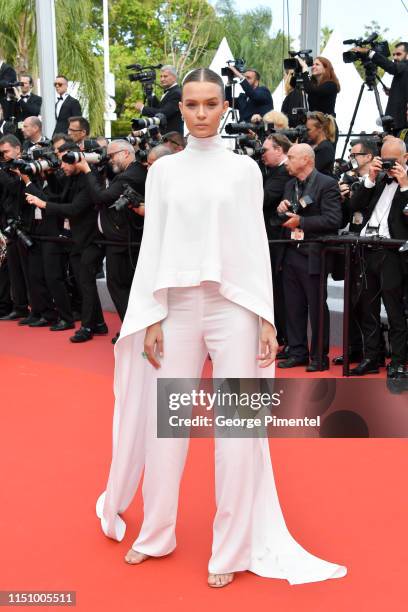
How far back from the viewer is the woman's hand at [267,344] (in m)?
2.97

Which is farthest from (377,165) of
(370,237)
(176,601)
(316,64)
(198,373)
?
(176,601)

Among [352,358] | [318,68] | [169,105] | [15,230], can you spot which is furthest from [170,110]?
[352,358]

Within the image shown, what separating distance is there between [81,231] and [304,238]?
7.00 feet

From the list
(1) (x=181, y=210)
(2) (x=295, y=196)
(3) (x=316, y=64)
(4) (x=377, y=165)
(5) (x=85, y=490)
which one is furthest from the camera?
(3) (x=316, y=64)

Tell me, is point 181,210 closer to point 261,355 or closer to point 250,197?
point 250,197

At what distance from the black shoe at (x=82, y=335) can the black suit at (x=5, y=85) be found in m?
3.88

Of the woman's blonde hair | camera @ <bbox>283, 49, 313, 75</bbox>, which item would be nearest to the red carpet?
the woman's blonde hair

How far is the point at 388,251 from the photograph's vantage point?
18.7 feet

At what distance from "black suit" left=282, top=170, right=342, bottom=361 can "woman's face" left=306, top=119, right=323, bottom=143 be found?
69 centimetres

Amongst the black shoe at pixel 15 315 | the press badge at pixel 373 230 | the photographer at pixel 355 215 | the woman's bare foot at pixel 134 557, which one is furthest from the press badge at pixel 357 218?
the black shoe at pixel 15 315

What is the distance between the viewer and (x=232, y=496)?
2.98m

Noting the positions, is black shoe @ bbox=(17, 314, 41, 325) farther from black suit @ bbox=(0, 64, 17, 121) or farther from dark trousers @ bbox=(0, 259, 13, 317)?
black suit @ bbox=(0, 64, 17, 121)

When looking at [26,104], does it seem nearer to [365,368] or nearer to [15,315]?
[15,315]

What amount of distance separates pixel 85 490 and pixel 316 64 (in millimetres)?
5116
